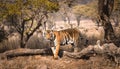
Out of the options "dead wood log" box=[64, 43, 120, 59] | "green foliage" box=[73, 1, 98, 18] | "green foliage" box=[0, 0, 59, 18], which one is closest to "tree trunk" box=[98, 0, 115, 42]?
"dead wood log" box=[64, 43, 120, 59]

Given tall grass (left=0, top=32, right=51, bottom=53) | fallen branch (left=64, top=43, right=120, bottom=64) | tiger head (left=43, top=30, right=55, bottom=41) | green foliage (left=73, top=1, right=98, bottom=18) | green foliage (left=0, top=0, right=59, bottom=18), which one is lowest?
green foliage (left=73, top=1, right=98, bottom=18)

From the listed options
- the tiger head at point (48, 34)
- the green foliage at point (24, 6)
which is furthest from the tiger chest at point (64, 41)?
the green foliage at point (24, 6)

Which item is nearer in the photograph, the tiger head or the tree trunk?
the tiger head

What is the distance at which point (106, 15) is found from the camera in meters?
15.1

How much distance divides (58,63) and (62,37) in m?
1.89

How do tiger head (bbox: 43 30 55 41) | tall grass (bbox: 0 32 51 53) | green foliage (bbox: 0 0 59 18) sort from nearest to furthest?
tiger head (bbox: 43 30 55 41) → green foliage (bbox: 0 0 59 18) → tall grass (bbox: 0 32 51 53)

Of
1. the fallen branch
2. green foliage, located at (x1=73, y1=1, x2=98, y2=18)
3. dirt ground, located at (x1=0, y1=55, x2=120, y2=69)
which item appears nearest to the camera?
dirt ground, located at (x1=0, y1=55, x2=120, y2=69)

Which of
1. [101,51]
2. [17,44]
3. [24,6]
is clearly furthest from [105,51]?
[17,44]

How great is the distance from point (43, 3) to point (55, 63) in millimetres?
4675

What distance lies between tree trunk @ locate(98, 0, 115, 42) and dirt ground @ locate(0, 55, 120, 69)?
255 cm

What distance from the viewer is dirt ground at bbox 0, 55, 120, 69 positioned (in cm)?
1194

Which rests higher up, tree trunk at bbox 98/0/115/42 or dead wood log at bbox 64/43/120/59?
tree trunk at bbox 98/0/115/42

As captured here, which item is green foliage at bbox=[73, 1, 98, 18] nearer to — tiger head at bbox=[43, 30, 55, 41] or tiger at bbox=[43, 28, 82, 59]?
tiger at bbox=[43, 28, 82, 59]

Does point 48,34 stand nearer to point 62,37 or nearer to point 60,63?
point 62,37
